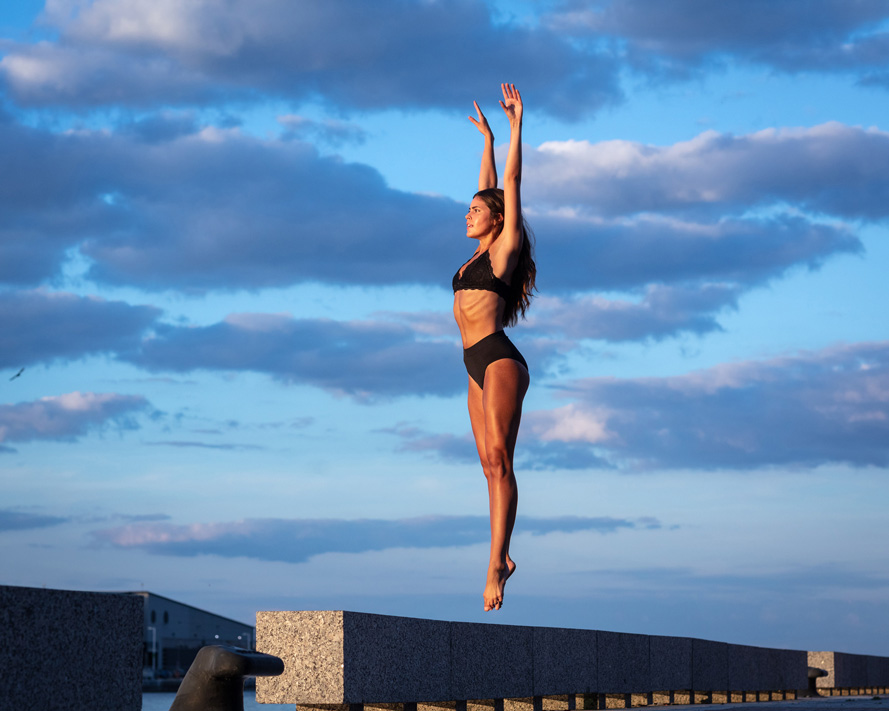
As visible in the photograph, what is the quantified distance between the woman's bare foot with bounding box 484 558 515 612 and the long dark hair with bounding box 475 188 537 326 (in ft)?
5.86

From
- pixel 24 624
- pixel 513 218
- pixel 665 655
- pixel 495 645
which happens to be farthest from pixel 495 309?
pixel 665 655

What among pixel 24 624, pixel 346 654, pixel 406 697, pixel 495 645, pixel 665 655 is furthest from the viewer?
pixel 665 655

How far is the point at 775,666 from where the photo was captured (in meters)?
23.1

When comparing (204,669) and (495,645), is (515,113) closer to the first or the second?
(204,669)

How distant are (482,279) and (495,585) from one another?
2.15 m

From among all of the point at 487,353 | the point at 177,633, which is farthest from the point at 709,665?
the point at 177,633

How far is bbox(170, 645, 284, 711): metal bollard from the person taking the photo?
5.93 metres

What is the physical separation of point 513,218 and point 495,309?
657mm

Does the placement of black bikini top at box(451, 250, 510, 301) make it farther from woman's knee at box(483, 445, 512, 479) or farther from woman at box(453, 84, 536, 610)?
woman's knee at box(483, 445, 512, 479)

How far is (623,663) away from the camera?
15.1 meters

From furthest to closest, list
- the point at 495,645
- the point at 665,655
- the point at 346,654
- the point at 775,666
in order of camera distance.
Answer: the point at 775,666 → the point at 665,655 → the point at 495,645 → the point at 346,654

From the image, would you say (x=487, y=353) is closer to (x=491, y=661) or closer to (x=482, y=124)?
(x=482, y=124)

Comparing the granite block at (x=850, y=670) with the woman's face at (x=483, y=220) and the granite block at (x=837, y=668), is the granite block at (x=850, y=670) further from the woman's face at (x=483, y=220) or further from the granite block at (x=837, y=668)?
the woman's face at (x=483, y=220)

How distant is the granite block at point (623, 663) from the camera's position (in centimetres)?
1445
